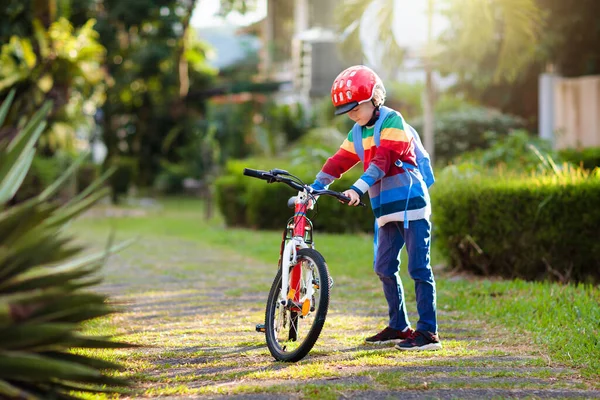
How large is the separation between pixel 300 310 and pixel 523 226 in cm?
387

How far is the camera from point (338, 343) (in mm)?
5586

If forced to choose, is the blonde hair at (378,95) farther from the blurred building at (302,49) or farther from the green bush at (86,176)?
the blurred building at (302,49)

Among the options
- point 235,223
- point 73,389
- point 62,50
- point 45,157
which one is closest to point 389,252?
point 73,389

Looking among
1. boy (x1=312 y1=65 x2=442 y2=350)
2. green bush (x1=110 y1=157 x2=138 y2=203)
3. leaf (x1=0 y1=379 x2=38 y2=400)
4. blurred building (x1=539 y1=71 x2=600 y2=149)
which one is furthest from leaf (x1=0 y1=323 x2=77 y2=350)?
green bush (x1=110 y1=157 x2=138 y2=203)

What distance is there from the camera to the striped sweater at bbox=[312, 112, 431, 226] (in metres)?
5.23

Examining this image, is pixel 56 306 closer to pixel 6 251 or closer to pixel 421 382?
pixel 6 251

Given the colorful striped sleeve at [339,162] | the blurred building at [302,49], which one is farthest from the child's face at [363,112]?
the blurred building at [302,49]

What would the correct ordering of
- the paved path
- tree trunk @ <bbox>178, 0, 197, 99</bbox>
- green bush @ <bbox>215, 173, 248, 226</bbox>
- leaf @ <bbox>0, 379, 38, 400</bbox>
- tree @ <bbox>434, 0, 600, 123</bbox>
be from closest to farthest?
1. leaf @ <bbox>0, 379, 38, 400</bbox>
2. the paved path
3. green bush @ <bbox>215, 173, 248, 226</bbox>
4. tree @ <bbox>434, 0, 600, 123</bbox>
5. tree trunk @ <bbox>178, 0, 197, 99</bbox>

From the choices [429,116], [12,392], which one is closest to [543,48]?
[429,116]

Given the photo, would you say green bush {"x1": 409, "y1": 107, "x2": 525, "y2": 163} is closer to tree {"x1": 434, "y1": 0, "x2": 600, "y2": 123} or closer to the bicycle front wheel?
tree {"x1": 434, "y1": 0, "x2": 600, "y2": 123}

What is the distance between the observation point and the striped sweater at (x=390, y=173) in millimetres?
5227

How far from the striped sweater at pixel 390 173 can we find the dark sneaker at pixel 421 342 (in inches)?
28.1

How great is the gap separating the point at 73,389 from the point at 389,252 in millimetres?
2444

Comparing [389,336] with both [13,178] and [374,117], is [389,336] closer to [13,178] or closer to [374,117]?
[374,117]
